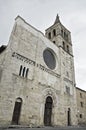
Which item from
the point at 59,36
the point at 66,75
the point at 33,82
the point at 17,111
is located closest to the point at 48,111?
the point at 33,82

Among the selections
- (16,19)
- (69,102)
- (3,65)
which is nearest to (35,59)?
(3,65)

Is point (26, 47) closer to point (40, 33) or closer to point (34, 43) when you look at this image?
point (34, 43)

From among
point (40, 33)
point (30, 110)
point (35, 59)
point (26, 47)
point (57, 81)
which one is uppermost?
point (40, 33)

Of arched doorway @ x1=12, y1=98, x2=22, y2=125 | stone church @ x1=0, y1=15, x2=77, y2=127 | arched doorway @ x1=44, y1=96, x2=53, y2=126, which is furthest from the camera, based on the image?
arched doorway @ x1=44, y1=96, x2=53, y2=126

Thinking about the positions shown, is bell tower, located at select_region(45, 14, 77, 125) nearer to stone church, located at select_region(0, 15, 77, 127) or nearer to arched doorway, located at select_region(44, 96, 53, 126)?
stone church, located at select_region(0, 15, 77, 127)

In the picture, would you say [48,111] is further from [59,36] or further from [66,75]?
[59,36]

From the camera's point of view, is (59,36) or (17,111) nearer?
(17,111)

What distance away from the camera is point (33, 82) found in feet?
51.7

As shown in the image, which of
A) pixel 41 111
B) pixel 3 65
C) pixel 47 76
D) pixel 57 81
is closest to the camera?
pixel 3 65

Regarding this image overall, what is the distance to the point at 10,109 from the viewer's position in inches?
488

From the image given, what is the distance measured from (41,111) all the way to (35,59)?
7.12m

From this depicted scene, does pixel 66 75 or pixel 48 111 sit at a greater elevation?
pixel 66 75

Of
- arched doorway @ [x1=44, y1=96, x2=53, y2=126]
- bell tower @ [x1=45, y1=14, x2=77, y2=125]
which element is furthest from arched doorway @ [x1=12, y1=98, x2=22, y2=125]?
bell tower @ [x1=45, y1=14, x2=77, y2=125]

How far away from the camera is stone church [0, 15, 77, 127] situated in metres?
13.0
